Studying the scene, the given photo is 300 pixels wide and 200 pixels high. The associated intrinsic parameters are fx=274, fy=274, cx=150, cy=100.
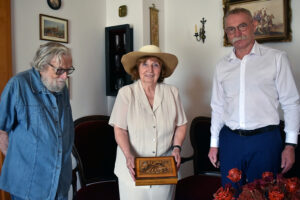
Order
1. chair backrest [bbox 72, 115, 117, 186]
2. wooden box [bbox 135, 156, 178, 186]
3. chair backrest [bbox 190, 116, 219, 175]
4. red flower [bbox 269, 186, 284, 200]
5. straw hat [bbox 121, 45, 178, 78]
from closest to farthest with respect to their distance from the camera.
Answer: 1. red flower [bbox 269, 186, 284, 200]
2. wooden box [bbox 135, 156, 178, 186]
3. straw hat [bbox 121, 45, 178, 78]
4. chair backrest [bbox 72, 115, 117, 186]
5. chair backrest [bbox 190, 116, 219, 175]

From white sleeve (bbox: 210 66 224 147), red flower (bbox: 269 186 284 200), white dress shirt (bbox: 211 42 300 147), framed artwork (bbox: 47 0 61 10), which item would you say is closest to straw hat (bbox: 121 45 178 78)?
Answer: white sleeve (bbox: 210 66 224 147)

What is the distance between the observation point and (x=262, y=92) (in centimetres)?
156

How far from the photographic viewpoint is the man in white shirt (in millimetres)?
1517

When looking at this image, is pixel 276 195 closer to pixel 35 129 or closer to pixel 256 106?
pixel 256 106

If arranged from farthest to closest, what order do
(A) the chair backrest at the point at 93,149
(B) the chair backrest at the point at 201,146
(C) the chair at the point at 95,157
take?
(B) the chair backrest at the point at 201,146
(A) the chair backrest at the point at 93,149
(C) the chair at the point at 95,157

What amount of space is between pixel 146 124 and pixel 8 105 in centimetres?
78

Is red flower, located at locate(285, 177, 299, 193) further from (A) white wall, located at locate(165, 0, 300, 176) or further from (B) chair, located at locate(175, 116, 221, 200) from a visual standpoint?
(A) white wall, located at locate(165, 0, 300, 176)

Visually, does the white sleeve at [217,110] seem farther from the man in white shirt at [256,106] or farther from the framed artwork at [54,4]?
the framed artwork at [54,4]

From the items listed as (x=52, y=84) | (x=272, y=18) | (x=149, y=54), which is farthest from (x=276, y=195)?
(x=272, y=18)

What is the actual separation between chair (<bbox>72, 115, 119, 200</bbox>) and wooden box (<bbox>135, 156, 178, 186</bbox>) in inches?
28.6

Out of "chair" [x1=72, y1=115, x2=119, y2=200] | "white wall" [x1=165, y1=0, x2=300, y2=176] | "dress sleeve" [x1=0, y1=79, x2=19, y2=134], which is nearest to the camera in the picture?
"dress sleeve" [x1=0, y1=79, x2=19, y2=134]

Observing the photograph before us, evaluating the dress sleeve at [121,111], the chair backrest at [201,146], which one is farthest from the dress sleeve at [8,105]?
the chair backrest at [201,146]

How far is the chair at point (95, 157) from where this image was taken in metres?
2.20

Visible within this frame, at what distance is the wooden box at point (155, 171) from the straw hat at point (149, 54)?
70 centimetres
